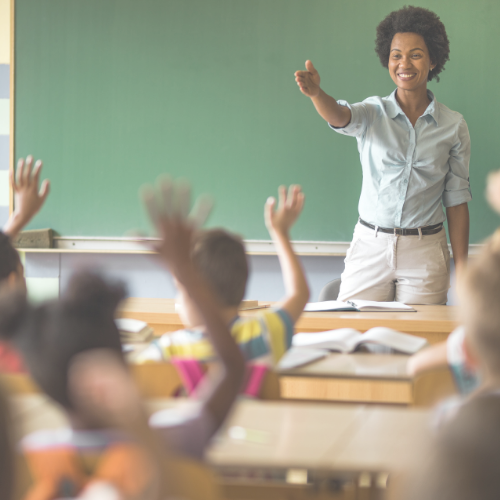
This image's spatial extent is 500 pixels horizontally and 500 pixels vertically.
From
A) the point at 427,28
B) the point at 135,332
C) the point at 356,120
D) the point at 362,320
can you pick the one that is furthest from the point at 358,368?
the point at 427,28

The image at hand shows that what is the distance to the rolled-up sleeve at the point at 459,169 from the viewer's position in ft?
9.57

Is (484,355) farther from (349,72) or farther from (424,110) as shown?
(349,72)

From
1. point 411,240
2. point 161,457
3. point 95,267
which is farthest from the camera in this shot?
point 411,240

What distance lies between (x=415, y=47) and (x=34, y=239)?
2.48 m

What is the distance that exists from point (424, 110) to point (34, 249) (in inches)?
95.5

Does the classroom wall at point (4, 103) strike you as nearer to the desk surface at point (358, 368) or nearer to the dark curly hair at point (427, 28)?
the dark curly hair at point (427, 28)

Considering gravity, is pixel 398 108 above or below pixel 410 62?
below

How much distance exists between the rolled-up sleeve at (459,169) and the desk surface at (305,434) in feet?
6.09

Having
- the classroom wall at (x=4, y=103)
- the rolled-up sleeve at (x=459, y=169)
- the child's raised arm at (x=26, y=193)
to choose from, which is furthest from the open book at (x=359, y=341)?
the classroom wall at (x=4, y=103)

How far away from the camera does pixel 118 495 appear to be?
2.42 feet

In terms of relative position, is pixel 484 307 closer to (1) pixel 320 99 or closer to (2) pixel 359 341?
(2) pixel 359 341

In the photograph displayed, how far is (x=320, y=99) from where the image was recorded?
2.76 m

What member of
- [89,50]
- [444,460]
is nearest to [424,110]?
[89,50]

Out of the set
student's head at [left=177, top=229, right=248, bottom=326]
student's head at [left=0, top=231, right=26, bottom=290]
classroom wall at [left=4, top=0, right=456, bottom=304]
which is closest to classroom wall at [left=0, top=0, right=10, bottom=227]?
classroom wall at [left=4, top=0, right=456, bottom=304]
